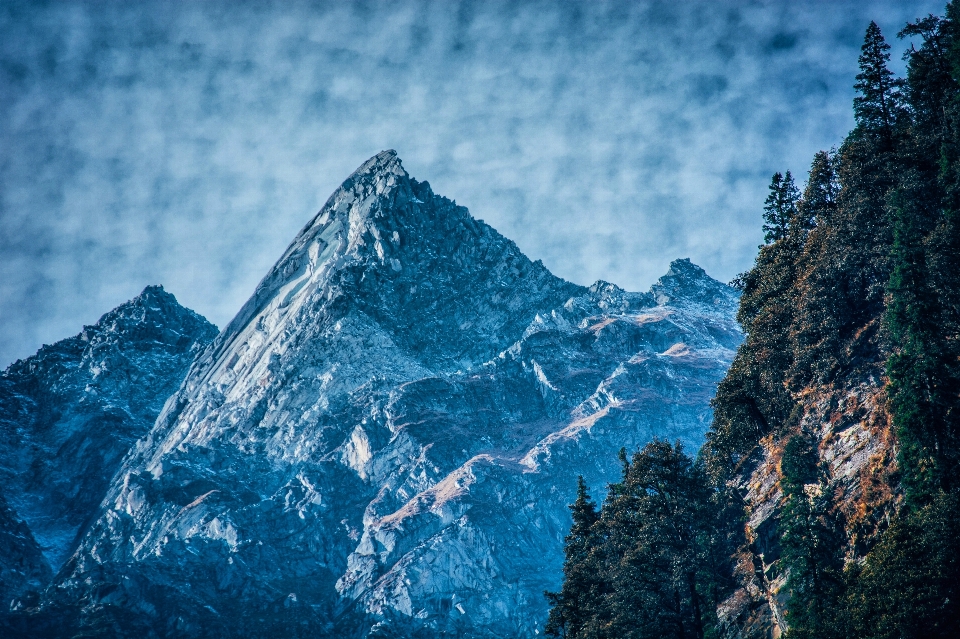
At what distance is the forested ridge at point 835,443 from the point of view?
131 feet

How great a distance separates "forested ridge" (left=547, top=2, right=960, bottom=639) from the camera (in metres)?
39.8

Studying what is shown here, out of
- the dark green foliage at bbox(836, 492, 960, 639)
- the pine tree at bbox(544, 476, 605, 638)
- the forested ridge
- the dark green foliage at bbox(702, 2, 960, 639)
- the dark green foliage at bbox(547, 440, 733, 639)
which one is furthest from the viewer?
the pine tree at bbox(544, 476, 605, 638)

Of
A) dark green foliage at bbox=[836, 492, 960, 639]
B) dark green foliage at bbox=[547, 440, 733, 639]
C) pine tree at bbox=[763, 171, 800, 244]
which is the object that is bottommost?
dark green foliage at bbox=[836, 492, 960, 639]

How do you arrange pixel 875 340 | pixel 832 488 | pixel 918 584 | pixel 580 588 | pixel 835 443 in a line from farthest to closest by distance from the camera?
pixel 580 588, pixel 875 340, pixel 835 443, pixel 832 488, pixel 918 584

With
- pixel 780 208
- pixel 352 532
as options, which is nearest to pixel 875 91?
pixel 780 208

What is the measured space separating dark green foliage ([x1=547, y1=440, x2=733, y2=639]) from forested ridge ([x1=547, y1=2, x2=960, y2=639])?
136mm

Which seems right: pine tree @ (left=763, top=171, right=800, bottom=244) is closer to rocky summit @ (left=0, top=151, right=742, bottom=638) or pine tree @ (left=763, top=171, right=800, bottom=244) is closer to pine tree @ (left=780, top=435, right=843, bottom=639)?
pine tree @ (left=780, top=435, right=843, bottom=639)

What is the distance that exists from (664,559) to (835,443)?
13189 millimetres

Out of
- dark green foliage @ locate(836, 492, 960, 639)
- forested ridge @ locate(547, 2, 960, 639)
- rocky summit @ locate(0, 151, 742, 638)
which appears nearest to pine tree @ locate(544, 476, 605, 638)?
forested ridge @ locate(547, 2, 960, 639)

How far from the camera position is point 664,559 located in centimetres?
5194

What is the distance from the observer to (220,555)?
165 m

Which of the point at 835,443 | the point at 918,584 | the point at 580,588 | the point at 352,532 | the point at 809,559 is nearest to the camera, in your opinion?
the point at 918,584

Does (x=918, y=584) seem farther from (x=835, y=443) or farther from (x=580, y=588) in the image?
(x=580, y=588)

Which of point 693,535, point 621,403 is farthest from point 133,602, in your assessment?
point 693,535
